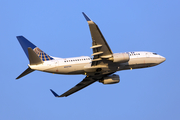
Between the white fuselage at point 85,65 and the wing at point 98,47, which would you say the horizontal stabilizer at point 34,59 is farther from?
the wing at point 98,47

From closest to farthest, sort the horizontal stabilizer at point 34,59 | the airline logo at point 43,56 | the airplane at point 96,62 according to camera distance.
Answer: the horizontal stabilizer at point 34,59 < the airplane at point 96,62 < the airline logo at point 43,56

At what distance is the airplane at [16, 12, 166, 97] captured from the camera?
45688mm

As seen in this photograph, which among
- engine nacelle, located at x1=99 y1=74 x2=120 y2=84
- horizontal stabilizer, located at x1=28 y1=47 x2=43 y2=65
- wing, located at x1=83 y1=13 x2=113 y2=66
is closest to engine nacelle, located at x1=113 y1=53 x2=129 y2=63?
wing, located at x1=83 y1=13 x2=113 y2=66

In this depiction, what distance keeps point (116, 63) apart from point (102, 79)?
23.1 ft

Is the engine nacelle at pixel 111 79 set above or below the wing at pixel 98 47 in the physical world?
below

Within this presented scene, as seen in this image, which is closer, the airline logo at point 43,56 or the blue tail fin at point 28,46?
the airline logo at point 43,56

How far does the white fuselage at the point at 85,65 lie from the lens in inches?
1912

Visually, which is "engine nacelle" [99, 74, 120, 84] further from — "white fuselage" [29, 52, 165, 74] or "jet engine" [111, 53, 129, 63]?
"jet engine" [111, 53, 129, 63]

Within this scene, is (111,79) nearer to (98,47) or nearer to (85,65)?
(85,65)

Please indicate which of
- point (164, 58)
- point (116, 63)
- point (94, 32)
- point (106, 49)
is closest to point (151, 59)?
point (164, 58)

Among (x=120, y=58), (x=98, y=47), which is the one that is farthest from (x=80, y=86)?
(x=98, y=47)

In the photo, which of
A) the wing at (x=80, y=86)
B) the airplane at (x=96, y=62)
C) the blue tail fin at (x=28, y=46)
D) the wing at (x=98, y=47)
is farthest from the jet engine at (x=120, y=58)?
the blue tail fin at (x=28, y=46)

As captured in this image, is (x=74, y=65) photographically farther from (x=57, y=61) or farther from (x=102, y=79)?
(x=102, y=79)

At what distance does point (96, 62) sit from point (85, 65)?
2.33m
